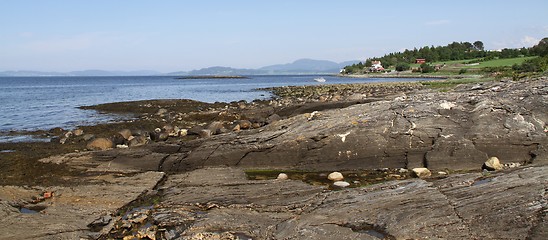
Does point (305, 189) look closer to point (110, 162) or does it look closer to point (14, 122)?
point (110, 162)

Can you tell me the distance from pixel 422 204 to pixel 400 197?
685 mm

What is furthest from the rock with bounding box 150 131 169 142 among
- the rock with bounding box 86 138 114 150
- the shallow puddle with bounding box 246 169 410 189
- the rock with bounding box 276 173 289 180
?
the rock with bounding box 276 173 289 180

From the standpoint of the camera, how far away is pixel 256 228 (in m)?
9.60

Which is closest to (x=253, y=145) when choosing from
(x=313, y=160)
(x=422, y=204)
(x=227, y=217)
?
(x=313, y=160)

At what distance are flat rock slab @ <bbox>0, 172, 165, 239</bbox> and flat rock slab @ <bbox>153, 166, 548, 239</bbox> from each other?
1.45 meters

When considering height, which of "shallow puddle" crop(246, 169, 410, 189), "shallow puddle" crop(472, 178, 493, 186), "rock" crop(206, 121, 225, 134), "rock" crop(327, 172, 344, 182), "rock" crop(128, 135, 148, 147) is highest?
"shallow puddle" crop(472, 178, 493, 186)

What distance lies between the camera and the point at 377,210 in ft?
32.8

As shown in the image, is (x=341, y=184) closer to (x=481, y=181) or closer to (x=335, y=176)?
(x=335, y=176)

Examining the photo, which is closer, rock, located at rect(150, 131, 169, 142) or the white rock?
the white rock

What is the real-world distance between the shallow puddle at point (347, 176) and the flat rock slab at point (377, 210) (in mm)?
1870

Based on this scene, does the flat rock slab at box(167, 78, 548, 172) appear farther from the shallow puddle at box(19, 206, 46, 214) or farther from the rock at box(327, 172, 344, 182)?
the shallow puddle at box(19, 206, 46, 214)

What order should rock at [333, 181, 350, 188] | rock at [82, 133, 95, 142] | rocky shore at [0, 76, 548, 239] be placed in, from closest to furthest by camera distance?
rocky shore at [0, 76, 548, 239] < rock at [333, 181, 350, 188] < rock at [82, 133, 95, 142]

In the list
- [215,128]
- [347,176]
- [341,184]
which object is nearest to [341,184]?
[341,184]

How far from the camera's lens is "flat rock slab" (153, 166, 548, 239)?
8.70 metres
